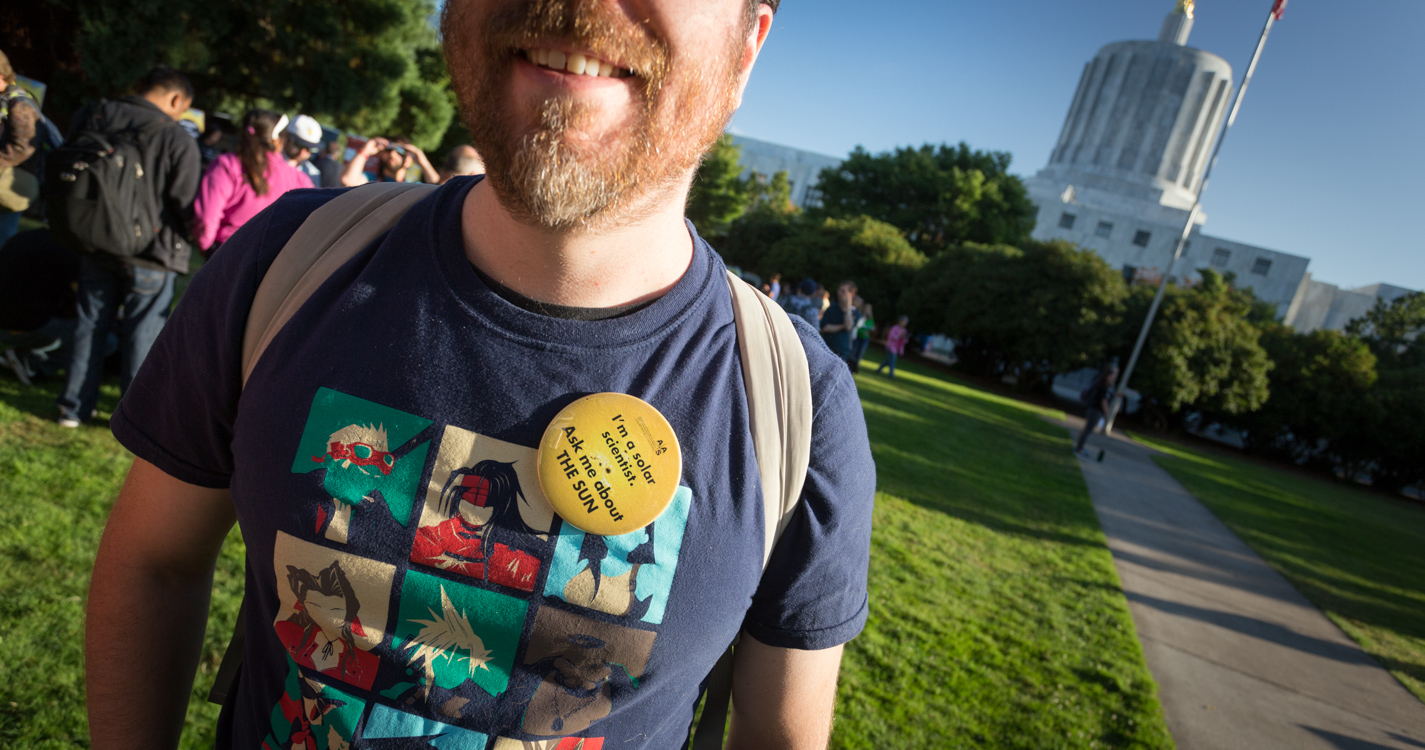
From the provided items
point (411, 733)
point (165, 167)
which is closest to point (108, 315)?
point (165, 167)

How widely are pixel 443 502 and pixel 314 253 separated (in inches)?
17.6

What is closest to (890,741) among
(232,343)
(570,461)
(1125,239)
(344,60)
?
(570,461)

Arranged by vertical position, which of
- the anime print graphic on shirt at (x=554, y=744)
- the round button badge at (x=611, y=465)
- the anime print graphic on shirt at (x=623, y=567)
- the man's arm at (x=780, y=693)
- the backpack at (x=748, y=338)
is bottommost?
the anime print graphic on shirt at (x=554, y=744)

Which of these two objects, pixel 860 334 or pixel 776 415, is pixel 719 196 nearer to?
pixel 860 334

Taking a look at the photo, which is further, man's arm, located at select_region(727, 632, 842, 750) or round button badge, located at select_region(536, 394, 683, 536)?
man's arm, located at select_region(727, 632, 842, 750)

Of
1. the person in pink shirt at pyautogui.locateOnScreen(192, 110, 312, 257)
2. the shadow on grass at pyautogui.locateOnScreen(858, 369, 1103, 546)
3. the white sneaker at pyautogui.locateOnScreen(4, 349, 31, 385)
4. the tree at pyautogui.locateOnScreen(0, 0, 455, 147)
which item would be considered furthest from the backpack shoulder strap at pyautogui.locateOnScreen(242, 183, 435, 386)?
the tree at pyautogui.locateOnScreen(0, 0, 455, 147)

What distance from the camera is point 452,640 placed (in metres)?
1.04

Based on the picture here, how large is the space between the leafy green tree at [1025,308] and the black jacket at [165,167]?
2592 centimetres

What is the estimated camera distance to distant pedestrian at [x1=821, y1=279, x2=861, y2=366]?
38.1 feet

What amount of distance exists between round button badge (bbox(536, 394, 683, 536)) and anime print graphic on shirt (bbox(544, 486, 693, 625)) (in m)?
0.02

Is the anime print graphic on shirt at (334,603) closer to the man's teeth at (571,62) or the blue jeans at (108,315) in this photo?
the man's teeth at (571,62)

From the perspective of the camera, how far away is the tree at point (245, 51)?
16.1 m

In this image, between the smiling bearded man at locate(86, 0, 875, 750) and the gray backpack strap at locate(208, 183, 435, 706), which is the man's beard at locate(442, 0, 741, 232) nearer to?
the smiling bearded man at locate(86, 0, 875, 750)

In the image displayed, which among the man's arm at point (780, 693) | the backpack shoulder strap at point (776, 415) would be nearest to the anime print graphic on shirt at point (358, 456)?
the backpack shoulder strap at point (776, 415)
